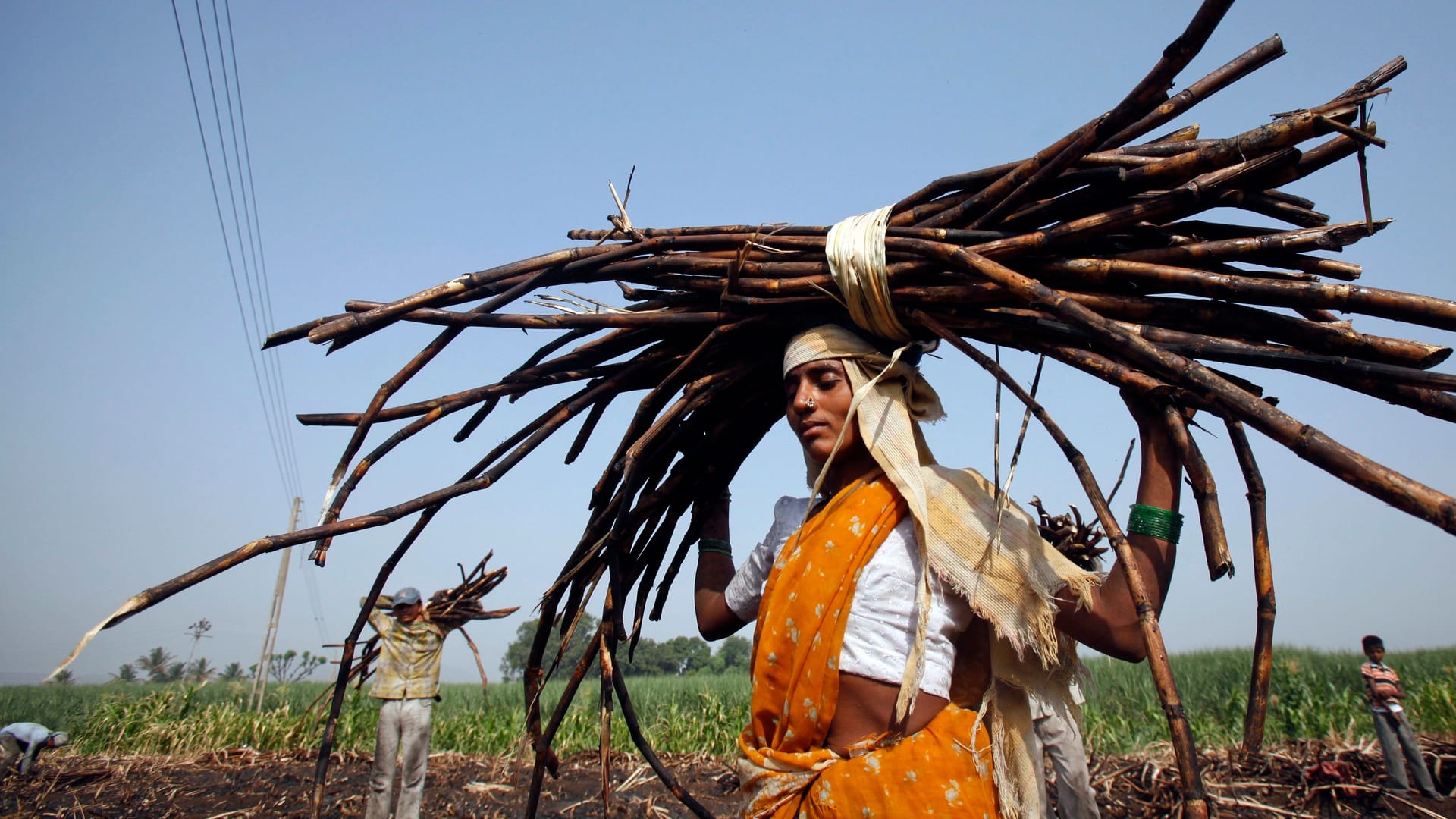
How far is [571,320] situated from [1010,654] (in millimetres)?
1415

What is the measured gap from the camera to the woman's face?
2154 millimetres

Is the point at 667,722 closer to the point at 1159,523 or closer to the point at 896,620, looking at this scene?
the point at 896,620

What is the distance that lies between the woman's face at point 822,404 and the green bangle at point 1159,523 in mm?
740

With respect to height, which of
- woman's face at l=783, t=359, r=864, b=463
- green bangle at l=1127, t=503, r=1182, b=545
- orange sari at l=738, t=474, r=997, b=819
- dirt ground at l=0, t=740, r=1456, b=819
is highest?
woman's face at l=783, t=359, r=864, b=463

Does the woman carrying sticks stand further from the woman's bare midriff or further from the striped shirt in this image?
the striped shirt

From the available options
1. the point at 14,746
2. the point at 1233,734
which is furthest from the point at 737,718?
the point at 14,746

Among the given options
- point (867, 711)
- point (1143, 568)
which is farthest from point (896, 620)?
point (1143, 568)

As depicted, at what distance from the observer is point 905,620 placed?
1911mm

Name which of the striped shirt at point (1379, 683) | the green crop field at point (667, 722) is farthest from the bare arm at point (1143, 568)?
the green crop field at point (667, 722)

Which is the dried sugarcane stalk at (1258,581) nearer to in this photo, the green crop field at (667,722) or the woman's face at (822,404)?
the woman's face at (822,404)

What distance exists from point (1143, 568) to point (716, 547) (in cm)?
130

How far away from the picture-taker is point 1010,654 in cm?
192

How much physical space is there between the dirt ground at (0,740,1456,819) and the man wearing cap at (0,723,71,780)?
19 cm

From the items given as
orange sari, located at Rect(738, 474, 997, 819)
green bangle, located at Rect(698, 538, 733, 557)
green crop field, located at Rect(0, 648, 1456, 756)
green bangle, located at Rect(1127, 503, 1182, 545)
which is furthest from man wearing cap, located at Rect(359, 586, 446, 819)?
green bangle, located at Rect(1127, 503, 1182, 545)
